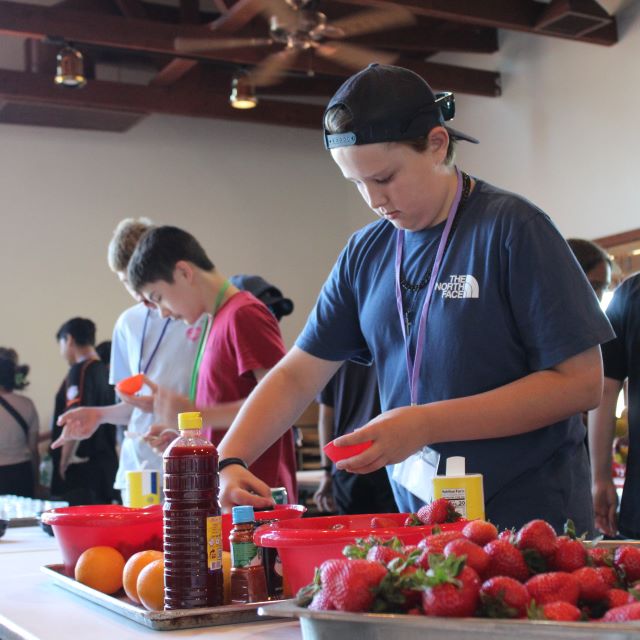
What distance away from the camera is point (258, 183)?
912 cm

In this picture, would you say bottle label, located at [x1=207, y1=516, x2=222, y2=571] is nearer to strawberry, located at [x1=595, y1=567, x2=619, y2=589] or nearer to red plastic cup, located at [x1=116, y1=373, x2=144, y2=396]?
strawberry, located at [x1=595, y1=567, x2=619, y2=589]

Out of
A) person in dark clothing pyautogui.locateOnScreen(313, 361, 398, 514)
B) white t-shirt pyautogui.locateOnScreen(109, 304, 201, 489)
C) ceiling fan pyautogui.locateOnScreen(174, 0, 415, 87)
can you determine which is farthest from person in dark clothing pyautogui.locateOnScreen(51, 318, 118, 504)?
white t-shirt pyautogui.locateOnScreen(109, 304, 201, 489)

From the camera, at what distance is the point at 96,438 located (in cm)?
622

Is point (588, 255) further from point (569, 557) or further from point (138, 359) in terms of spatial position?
point (569, 557)

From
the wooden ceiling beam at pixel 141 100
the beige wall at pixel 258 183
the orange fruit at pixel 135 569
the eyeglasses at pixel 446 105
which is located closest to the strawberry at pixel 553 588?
the orange fruit at pixel 135 569

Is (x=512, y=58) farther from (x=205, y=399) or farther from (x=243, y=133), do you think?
(x=205, y=399)

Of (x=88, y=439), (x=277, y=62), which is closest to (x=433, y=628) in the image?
(x=277, y=62)

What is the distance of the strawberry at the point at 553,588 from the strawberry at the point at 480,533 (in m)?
0.09

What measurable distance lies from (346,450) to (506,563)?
0.50 meters

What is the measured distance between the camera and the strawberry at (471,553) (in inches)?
36.9

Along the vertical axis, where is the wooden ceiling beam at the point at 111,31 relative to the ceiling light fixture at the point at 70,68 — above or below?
above

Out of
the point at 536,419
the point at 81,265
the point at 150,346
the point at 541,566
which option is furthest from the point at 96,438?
the point at 541,566

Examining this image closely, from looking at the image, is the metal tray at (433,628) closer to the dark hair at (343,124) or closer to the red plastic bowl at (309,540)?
the red plastic bowl at (309,540)

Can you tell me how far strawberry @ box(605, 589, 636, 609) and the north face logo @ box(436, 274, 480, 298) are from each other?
0.85 metres
